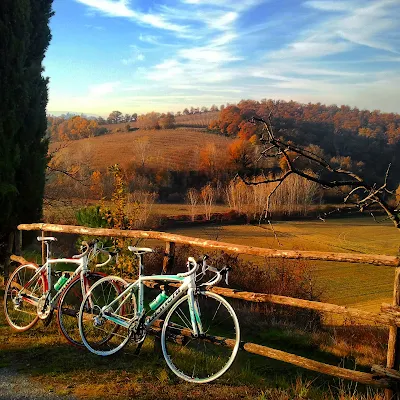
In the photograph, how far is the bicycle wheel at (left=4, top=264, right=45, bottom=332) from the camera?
542 centimetres

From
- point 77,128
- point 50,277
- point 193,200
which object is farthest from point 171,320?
point 77,128

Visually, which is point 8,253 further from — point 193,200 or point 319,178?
point 193,200

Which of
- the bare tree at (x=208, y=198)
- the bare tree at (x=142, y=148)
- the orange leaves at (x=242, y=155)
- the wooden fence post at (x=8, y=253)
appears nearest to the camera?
the orange leaves at (x=242, y=155)

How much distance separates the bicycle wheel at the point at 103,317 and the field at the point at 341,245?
19861 millimetres

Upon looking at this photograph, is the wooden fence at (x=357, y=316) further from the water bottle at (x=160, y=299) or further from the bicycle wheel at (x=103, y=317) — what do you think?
the bicycle wheel at (x=103, y=317)

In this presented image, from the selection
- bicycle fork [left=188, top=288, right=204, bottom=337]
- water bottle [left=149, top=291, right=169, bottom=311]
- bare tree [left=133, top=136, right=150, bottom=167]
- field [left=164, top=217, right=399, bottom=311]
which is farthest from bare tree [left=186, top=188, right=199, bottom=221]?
bicycle fork [left=188, top=288, right=204, bottom=337]

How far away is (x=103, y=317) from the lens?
4570mm

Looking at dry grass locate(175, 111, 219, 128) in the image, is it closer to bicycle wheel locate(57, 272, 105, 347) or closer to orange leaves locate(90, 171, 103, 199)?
orange leaves locate(90, 171, 103, 199)

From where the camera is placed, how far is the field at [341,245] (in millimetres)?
29344

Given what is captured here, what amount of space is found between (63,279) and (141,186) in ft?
186

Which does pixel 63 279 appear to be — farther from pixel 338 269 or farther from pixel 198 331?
pixel 338 269

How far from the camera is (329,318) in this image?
18.5 metres

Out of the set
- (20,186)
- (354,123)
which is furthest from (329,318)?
(354,123)

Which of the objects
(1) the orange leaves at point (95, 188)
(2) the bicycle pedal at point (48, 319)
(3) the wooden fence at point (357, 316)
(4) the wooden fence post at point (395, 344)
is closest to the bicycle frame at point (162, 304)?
(3) the wooden fence at point (357, 316)
